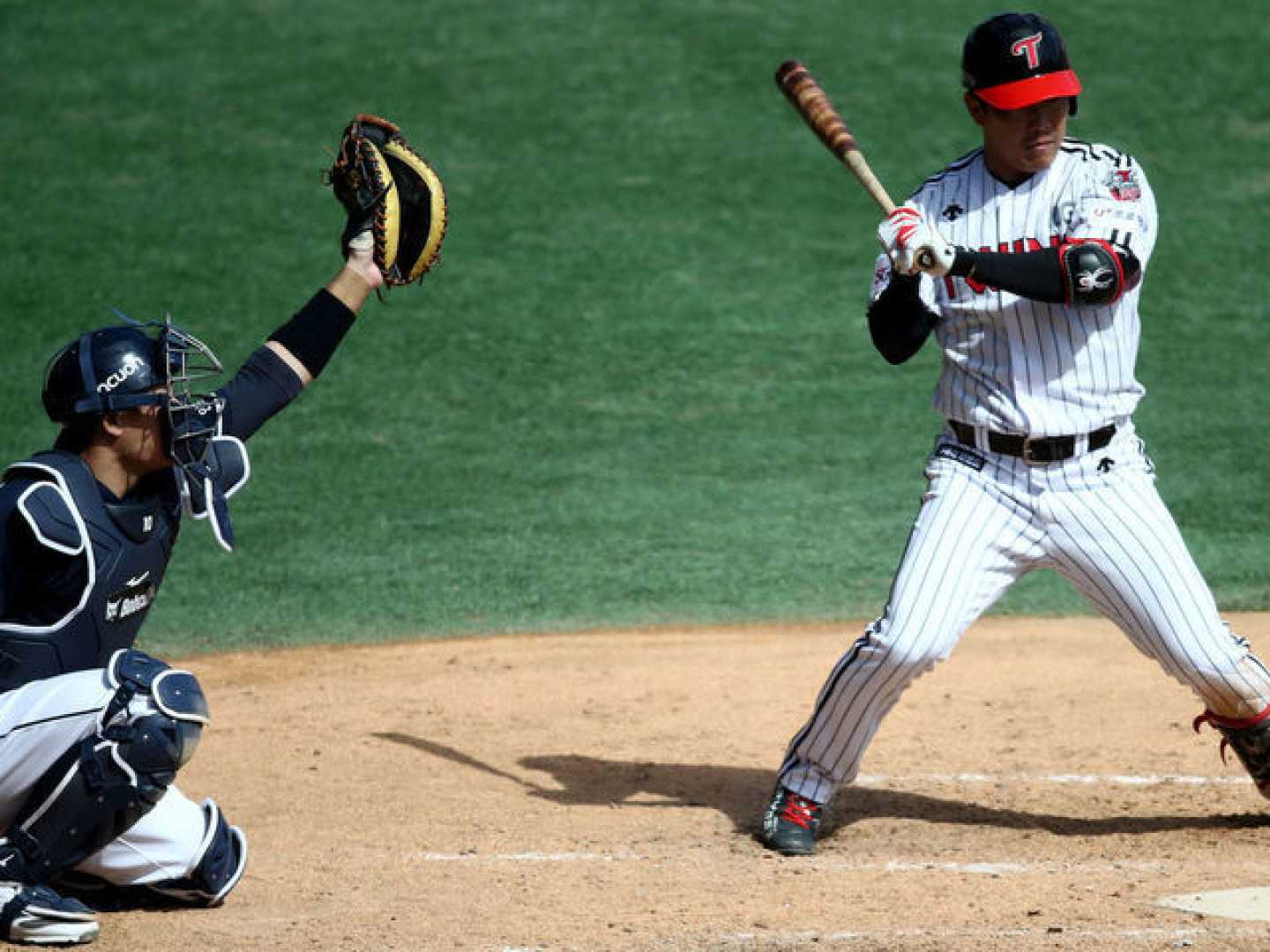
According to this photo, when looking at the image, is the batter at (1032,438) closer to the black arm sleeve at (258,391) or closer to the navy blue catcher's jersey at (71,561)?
the black arm sleeve at (258,391)

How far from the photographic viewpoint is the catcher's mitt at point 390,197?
419cm

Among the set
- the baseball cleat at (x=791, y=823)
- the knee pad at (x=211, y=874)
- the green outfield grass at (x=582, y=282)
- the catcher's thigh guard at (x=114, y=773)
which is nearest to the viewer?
the catcher's thigh guard at (x=114, y=773)

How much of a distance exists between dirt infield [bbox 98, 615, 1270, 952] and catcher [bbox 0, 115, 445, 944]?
0.55 feet

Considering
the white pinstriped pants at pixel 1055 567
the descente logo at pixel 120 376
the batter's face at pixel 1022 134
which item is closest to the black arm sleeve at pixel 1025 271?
the batter's face at pixel 1022 134

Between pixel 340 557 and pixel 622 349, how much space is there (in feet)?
7.61

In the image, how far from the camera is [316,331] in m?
4.14

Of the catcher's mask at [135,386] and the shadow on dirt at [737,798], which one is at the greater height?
the catcher's mask at [135,386]

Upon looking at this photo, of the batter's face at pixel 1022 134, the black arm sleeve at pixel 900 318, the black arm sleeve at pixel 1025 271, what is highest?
the batter's face at pixel 1022 134

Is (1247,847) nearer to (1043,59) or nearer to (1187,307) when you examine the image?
(1043,59)

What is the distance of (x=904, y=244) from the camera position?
4027mm

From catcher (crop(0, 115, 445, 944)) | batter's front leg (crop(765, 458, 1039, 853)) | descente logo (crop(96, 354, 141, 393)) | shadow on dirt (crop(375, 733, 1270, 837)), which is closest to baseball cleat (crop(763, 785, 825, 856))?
batter's front leg (crop(765, 458, 1039, 853))

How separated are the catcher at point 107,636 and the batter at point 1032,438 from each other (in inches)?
58.5

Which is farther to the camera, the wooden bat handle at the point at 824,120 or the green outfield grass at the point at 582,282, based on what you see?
the green outfield grass at the point at 582,282

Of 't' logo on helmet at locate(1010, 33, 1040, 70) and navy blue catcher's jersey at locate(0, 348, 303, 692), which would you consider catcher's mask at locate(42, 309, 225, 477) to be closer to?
navy blue catcher's jersey at locate(0, 348, 303, 692)
